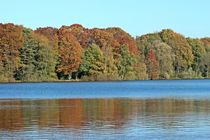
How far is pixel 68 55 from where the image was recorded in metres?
113

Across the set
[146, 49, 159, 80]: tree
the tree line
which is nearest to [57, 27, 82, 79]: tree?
the tree line

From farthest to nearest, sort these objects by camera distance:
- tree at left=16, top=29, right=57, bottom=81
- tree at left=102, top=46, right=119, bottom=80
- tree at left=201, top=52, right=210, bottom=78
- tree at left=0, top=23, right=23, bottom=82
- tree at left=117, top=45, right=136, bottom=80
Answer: tree at left=201, top=52, right=210, bottom=78 → tree at left=117, top=45, right=136, bottom=80 → tree at left=102, top=46, right=119, bottom=80 → tree at left=16, top=29, right=57, bottom=81 → tree at left=0, top=23, right=23, bottom=82

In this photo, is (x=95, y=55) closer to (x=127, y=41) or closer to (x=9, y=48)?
(x=127, y=41)

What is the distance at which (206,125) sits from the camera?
1141 inches

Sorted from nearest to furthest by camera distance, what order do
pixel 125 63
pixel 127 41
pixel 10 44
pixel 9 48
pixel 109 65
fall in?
pixel 9 48 < pixel 10 44 < pixel 109 65 < pixel 125 63 < pixel 127 41

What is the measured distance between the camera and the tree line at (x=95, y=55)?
352 feet

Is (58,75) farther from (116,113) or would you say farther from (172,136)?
(172,136)

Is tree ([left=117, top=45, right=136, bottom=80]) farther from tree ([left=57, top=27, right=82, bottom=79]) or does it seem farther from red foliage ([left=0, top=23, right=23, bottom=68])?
red foliage ([left=0, top=23, right=23, bottom=68])

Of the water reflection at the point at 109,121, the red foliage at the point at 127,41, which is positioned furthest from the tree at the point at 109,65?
the water reflection at the point at 109,121

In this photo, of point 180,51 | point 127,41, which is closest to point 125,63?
point 127,41

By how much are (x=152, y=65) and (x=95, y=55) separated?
15.7 metres

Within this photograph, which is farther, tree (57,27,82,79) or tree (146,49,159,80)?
tree (146,49,159,80)

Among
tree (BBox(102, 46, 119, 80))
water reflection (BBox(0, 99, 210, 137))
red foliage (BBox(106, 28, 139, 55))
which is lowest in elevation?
water reflection (BBox(0, 99, 210, 137))

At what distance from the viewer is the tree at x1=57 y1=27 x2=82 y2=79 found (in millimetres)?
112312
